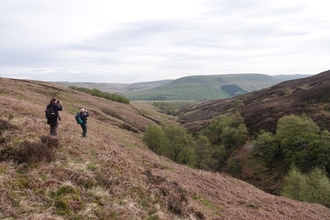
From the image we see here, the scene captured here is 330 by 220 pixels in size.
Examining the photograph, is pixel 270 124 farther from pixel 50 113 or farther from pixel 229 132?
pixel 50 113

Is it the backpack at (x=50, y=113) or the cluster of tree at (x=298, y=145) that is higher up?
the backpack at (x=50, y=113)

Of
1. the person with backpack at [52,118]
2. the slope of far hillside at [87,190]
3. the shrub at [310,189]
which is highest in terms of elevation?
the person with backpack at [52,118]

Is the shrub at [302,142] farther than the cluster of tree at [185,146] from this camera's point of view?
Yes

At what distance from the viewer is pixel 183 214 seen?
1045 centimetres

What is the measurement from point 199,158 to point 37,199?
39.6 m

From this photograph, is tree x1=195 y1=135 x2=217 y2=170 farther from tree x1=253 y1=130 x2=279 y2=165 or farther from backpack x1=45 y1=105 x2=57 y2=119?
backpack x1=45 y1=105 x2=57 y2=119

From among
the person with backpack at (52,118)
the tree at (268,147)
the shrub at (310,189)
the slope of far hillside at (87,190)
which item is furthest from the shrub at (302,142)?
the person with backpack at (52,118)

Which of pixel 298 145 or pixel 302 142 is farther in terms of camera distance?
A: pixel 298 145

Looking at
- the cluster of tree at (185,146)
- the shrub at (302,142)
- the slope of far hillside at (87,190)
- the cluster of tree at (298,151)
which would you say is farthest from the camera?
the shrub at (302,142)

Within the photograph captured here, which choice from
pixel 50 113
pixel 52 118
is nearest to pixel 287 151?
pixel 52 118

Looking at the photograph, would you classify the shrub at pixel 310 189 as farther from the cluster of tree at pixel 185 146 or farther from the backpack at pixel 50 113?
the backpack at pixel 50 113

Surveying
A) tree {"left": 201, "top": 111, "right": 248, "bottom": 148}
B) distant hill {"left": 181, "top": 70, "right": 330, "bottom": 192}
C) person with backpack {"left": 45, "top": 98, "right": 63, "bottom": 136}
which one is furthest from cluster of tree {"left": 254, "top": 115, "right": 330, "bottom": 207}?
person with backpack {"left": 45, "top": 98, "right": 63, "bottom": 136}

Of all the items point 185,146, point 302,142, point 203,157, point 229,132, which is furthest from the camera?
point 229,132

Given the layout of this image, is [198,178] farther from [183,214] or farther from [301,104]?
[301,104]
